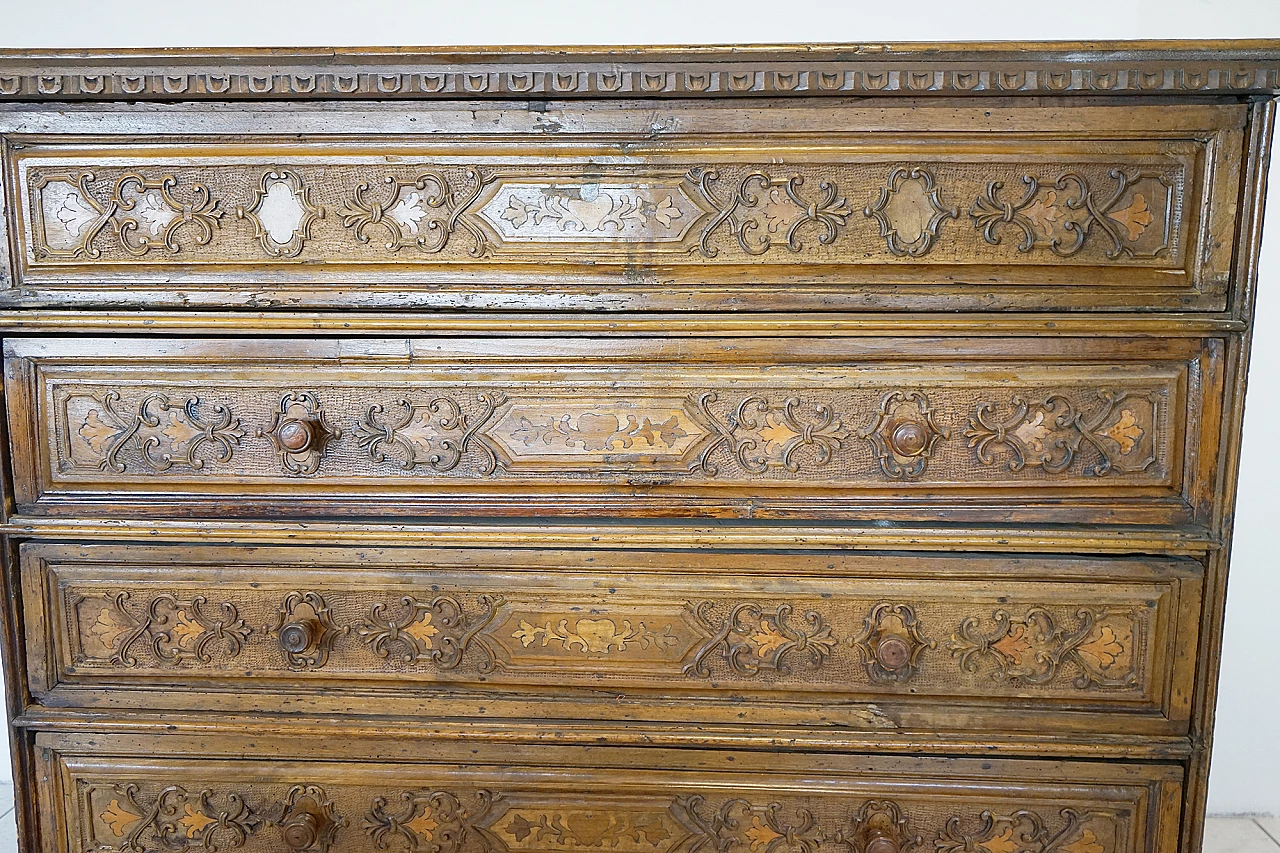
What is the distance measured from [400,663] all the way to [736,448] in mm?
725

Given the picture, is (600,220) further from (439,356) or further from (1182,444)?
(1182,444)

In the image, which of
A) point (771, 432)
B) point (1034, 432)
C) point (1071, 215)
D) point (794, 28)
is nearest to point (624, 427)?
point (771, 432)

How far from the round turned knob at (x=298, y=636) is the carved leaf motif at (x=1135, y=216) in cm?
153

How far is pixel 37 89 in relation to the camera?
1.32 metres

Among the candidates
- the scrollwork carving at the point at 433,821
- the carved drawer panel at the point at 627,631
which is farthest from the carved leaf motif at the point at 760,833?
the scrollwork carving at the point at 433,821

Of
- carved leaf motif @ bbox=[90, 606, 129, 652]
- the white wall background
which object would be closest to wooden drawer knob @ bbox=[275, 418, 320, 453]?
carved leaf motif @ bbox=[90, 606, 129, 652]

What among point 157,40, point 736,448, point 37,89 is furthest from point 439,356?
point 157,40

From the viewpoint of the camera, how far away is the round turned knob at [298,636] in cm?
143

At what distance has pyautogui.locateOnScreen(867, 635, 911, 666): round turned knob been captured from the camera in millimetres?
1398

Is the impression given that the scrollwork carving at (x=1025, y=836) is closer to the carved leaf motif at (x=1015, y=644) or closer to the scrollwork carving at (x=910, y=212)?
the carved leaf motif at (x=1015, y=644)

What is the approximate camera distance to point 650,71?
4.16 ft

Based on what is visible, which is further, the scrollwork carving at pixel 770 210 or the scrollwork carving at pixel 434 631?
the scrollwork carving at pixel 434 631

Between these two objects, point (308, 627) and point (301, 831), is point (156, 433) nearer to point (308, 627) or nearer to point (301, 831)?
point (308, 627)

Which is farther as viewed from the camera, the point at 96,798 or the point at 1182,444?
the point at 96,798
